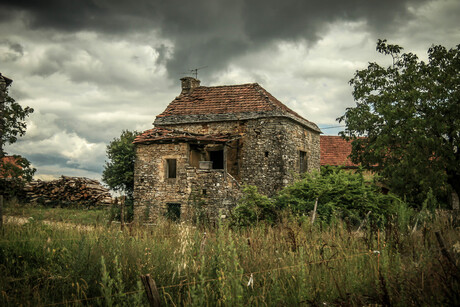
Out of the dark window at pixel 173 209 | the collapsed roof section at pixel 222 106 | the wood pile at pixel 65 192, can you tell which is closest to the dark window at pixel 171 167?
the dark window at pixel 173 209

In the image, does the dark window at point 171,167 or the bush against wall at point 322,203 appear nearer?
the bush against wall at point 322,203

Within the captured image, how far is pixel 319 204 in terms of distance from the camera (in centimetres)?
1006

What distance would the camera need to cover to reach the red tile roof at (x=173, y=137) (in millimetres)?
15289

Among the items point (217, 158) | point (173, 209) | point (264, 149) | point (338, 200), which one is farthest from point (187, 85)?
point (338, 200)

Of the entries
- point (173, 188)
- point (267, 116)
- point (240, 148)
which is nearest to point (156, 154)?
point (173, 188)

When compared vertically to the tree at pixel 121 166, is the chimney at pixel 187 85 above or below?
above

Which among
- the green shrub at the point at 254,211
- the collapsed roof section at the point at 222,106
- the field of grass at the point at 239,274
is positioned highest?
the collapsed roof section at the point at 222,106

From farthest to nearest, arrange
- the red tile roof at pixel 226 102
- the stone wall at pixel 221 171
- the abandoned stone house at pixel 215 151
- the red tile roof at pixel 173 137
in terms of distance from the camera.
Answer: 1. the red tile roof at pixel 226 102
2. the red tile roof at pixel 173 137
3. the abandoned stone house at pixel 215 151
4. the stone wall at pixel 221 171

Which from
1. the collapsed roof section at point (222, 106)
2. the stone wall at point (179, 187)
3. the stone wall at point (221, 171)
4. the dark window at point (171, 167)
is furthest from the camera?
the collapsed roof section at point (222, 106)

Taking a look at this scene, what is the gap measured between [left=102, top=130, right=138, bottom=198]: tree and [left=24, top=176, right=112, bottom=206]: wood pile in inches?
73.6

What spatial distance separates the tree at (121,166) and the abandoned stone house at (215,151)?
8.24 feet

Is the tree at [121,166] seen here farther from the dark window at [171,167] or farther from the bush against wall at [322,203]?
the bush against wall at [322,203]

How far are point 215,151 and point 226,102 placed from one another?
8.94ft

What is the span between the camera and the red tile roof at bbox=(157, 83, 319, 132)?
17469 millimetres
